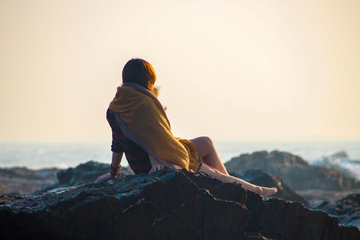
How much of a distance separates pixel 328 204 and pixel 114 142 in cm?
453

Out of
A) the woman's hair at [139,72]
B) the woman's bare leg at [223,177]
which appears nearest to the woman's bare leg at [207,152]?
the woman's bare leg at [223,177]

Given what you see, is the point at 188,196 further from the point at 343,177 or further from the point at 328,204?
the point at 343,177

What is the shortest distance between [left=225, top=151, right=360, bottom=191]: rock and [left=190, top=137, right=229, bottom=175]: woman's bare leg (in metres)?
7.60

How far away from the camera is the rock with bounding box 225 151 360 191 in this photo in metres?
11.2

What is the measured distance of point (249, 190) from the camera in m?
3.23

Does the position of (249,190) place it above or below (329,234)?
above

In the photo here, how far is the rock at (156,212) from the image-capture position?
2.41 meters

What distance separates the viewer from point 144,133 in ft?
10.5

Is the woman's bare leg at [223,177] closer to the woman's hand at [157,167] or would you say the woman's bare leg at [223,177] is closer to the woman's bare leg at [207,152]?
the woman's bare leg at [207,152]

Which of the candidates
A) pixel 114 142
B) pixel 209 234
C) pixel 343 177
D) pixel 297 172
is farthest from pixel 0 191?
pixel 343 177

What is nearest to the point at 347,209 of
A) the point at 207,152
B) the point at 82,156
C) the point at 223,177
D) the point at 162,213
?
the point at 223,177

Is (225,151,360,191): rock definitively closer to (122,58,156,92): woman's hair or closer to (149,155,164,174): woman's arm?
(149,155,164,174): woman's arm

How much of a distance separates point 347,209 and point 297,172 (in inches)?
245

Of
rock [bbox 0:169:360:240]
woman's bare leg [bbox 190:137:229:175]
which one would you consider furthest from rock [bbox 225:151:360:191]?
rock [bbox 0:169:360:240]
